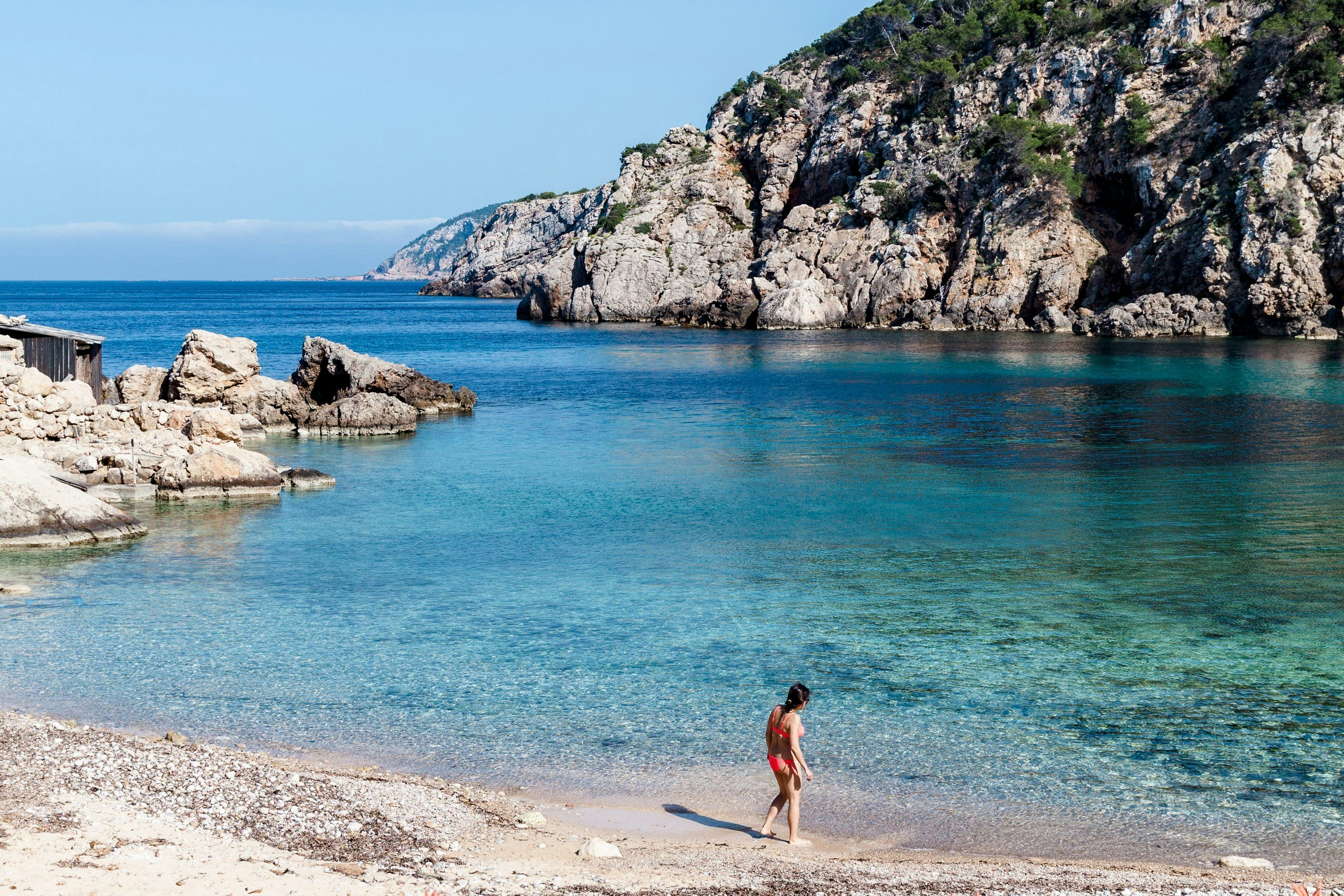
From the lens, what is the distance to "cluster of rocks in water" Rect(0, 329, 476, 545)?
2445 cm

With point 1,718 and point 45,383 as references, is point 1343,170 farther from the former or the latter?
point 1,718

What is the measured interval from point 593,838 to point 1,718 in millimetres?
7483

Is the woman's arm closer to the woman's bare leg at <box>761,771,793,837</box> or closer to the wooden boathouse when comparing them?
the woman's bare leg at <box>761,771,793,837</box>

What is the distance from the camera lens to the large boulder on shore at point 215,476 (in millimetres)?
29750

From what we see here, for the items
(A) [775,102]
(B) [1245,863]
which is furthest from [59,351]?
(A) [775,102]

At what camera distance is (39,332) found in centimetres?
3769

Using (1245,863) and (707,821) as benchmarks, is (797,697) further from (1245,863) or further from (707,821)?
(1245,863)

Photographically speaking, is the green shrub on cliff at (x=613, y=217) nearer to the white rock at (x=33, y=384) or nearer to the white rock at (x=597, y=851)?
the white rock at (x=33, y=384)

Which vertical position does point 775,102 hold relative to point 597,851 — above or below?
above

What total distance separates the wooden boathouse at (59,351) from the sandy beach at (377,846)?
2897 centimetres

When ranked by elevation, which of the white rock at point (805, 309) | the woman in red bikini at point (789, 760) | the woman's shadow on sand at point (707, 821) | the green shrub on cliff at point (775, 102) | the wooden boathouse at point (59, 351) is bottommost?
the woman's shadow on sand at point (707, 821)

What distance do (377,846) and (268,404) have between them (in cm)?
3572

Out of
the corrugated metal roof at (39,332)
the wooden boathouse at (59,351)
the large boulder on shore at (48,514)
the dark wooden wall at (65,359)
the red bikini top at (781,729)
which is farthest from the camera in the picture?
the dark wooden wall at (65,359)

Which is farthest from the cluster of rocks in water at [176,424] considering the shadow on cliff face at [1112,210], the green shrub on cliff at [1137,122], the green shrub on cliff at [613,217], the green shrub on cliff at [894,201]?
the green shrub on cliff at [613,217]
